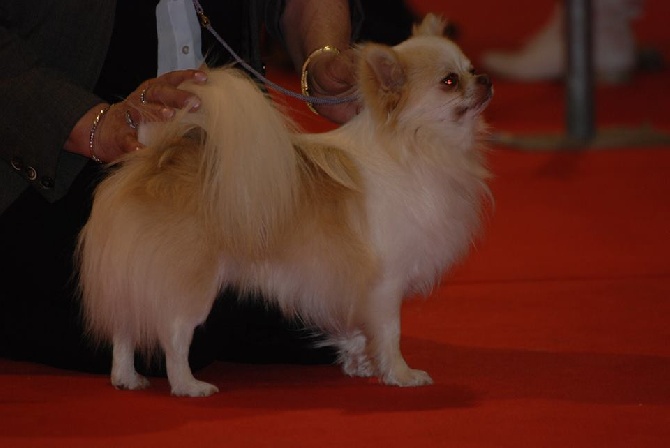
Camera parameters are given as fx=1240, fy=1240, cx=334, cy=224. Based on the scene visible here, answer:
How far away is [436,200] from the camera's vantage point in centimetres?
214

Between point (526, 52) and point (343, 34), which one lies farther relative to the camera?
point (526, 52)

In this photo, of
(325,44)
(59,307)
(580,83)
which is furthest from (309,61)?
(580,83)

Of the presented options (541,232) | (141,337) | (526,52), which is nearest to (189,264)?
(141,337)

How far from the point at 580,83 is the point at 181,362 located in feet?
10.4

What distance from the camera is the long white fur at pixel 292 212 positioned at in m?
2.00

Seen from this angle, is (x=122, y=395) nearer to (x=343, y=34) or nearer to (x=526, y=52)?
(x=343, y=34)

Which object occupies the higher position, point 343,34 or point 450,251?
point 343,34

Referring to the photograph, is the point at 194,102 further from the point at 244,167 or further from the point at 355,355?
the point at 355,355

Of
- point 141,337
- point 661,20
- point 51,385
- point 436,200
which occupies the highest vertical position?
point 661,20

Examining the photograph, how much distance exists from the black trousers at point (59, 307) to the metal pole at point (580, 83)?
2.69 meters

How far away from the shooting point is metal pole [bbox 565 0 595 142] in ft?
16.0

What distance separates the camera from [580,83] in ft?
16.1

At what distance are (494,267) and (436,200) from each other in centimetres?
100

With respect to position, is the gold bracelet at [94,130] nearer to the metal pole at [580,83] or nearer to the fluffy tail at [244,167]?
the fluffy tail at [244,167]
